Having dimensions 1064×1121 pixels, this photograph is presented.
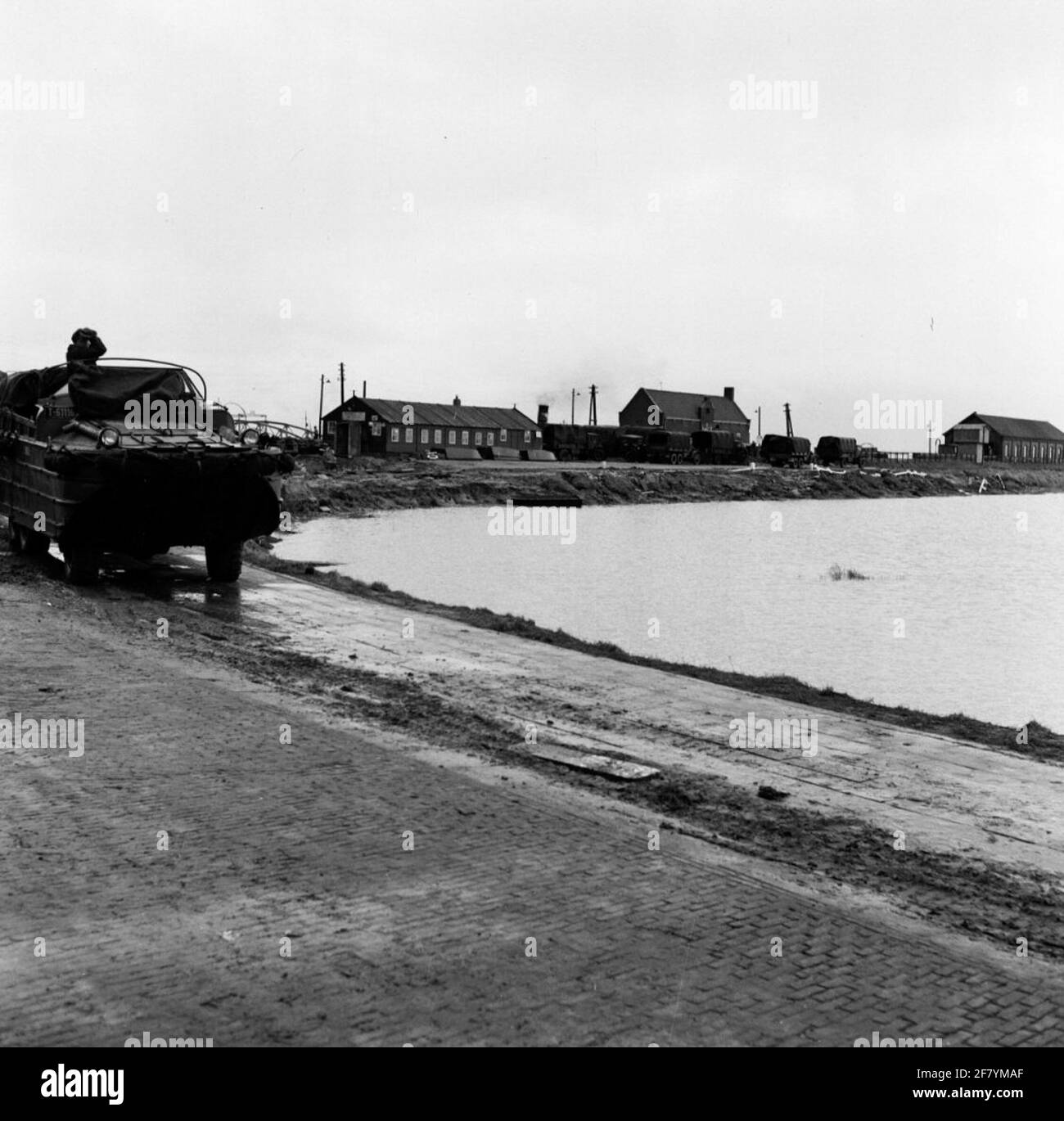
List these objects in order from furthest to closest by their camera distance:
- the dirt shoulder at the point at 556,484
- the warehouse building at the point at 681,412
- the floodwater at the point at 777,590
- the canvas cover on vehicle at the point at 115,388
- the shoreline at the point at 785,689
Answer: the warehouse building at the point at 681,412 < the dirt shoulder at the point at 556,484 < the canvas cover on vehicle at the point at 115,388 < the floodwater at the point at 777,590 < the shoreline at the point at 785,689

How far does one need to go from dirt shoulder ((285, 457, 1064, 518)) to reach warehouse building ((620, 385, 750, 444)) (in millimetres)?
19291

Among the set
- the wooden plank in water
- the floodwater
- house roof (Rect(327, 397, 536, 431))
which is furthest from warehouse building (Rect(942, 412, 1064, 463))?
the wooden plank in water

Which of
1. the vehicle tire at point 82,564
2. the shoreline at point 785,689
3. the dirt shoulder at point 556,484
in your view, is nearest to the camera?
the shoreline at point 785,689

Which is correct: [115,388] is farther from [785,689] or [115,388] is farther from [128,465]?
[785,689]

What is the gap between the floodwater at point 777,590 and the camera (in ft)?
49.4

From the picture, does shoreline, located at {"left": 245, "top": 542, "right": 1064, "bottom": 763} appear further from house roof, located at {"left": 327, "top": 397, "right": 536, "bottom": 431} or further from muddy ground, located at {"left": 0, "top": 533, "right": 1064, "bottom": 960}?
house roof, located at {"left": 327, "top": 397, "right": 536, "bottom": 431}

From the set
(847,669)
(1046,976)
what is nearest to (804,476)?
(847,669)

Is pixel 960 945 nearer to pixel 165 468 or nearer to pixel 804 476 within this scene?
pixel 165 468

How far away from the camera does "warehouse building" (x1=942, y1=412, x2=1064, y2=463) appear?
135250 mm

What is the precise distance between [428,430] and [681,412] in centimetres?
2869

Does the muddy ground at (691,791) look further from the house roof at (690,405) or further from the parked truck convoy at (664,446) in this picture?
the house roof at (690,405)

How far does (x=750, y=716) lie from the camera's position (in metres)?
10.0

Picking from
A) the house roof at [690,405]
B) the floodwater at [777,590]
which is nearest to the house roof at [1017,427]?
the house roof at [690,405]

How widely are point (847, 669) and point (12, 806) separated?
10690mm
